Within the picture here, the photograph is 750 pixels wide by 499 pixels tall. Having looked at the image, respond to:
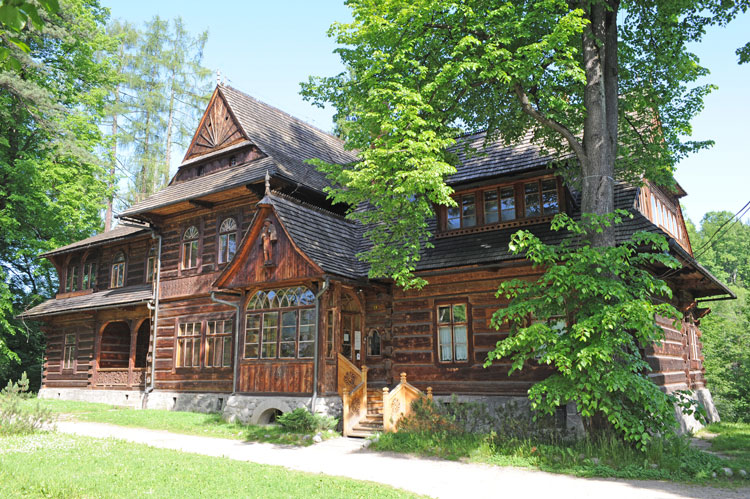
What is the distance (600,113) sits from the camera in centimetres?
1165

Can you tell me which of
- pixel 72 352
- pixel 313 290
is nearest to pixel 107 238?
pixel 72 352

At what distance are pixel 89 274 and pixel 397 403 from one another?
60.6 feet

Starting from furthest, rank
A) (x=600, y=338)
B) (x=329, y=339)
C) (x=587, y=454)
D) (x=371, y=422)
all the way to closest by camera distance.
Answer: (x=329, y=339)
(x=371, y=422)
(x=587, y=454)
(x=600, y=338)

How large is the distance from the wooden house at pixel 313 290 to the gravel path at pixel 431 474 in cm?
199

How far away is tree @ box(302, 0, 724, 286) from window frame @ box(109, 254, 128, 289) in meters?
14.0

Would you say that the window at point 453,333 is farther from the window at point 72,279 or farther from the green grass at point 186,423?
the window at point 72,279

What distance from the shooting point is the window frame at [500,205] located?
1476cm

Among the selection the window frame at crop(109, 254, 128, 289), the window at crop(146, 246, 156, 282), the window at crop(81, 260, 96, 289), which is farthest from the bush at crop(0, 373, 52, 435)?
the window at crop(81, 260, 96, 289)

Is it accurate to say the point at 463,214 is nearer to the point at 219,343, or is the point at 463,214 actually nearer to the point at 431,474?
the point at 431,474

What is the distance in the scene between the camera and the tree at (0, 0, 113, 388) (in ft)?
80.6

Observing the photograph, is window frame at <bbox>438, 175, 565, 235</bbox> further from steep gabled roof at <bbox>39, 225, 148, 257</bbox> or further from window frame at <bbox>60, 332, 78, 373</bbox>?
window frame at <bbox>60, 332, 78, 373</bbox>

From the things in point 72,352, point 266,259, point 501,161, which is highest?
point 501,161

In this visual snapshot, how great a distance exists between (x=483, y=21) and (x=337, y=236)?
8.05 meters

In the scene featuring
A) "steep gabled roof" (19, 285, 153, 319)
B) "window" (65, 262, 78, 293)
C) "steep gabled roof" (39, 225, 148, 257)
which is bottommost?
"steep gabled roof" (19, 285, 153, 319)
